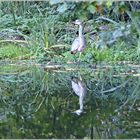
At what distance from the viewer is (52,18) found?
318 inches

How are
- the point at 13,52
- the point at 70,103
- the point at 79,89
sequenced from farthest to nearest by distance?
the point at 13,52
the point at 79,89
the point at 70,103

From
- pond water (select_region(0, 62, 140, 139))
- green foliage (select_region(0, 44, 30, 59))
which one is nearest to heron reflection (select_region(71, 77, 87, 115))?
pond water (select_region(0, 62, 140, 139))

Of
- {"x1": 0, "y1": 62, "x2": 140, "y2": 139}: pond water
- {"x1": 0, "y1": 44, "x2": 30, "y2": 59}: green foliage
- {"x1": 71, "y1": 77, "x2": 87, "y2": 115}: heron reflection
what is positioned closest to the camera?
{"x1": 0, "y1": 62, "x2": 140, "y2": 139}: pond water

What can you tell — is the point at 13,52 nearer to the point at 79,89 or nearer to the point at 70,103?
the point at 79,89

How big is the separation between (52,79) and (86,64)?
1.54m

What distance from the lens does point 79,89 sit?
15.4 ft

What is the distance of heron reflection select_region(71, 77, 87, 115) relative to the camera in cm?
388

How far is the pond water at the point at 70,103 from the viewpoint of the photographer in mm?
3273

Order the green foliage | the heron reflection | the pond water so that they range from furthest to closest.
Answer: the green foliage → the heron reflection → the pond water

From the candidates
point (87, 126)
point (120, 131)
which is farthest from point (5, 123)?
point (120, 131)

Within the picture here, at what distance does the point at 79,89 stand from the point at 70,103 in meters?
0.62

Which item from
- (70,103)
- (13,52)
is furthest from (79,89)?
(13,52)

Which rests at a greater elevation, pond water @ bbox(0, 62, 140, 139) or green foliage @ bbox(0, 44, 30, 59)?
green foliage @ bbox(0, 44, 30, 59)

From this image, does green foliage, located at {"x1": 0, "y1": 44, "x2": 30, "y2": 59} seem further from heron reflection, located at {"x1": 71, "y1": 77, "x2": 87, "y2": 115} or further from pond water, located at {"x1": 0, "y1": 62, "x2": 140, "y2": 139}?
heron reflection, located at {"x1": 71, "y1": 77, "x2": 87, "y2": 115}
